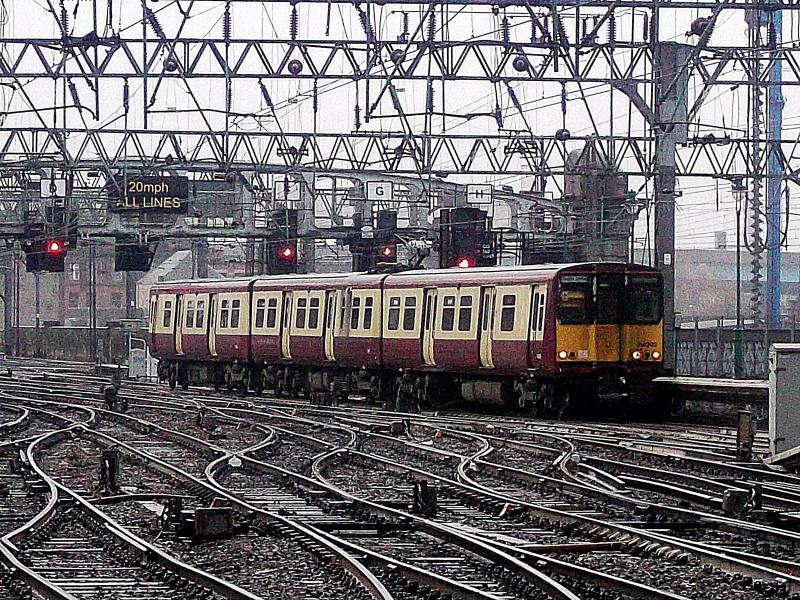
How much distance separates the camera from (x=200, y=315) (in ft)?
122

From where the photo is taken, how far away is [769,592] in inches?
373

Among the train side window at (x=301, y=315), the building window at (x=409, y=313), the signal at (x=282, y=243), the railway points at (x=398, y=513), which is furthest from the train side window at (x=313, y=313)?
the signal at (x=282, y=243)

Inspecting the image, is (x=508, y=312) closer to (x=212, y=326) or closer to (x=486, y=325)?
(x=486, y=325)

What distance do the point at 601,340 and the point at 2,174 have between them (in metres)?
26.5

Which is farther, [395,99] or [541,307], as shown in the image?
[395,99]

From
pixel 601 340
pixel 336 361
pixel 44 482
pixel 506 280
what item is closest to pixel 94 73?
pixel 336 361

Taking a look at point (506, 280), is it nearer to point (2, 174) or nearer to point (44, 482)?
point (44, 482)

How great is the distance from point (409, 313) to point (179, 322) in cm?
1097

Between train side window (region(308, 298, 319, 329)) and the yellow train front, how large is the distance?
7528 mm

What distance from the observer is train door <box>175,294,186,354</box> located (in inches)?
1511

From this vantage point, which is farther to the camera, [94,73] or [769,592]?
[94,73]

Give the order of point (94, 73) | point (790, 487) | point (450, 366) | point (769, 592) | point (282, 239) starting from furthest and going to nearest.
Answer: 1. point (282, 239)
2. point (94, 73)
3. point (450, 366)
4. point (790, 487)
5. point (769, 592)

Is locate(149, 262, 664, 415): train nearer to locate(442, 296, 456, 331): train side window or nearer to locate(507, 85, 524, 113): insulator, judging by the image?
locate(442, 296, 456, 331): train side window

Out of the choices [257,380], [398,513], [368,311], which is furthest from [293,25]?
[398,513]
